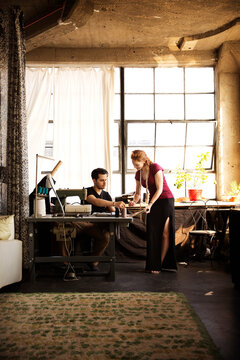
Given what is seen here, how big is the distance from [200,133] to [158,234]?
10.1 feet

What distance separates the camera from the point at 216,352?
2.15m

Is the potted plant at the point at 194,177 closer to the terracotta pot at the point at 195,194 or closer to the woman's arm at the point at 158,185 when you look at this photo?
the terracotta pot at the point at 195,194

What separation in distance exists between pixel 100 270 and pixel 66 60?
401 centimetres

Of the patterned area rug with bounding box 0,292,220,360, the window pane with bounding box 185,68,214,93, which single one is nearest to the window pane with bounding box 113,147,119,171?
the window pane with bounding box 185,68,214,93

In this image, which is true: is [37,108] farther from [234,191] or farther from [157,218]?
[234,191]

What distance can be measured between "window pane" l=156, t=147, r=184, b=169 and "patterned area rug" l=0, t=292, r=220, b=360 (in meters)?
3.67

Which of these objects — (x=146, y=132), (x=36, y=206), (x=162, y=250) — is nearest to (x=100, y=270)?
(x=162, y=250)

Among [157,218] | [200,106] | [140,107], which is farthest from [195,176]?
[157,218]

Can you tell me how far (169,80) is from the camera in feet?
22.6

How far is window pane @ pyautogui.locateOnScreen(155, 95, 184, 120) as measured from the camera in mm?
6887

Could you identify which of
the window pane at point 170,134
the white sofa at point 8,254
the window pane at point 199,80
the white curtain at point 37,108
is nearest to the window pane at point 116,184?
the window pane at point 170,134

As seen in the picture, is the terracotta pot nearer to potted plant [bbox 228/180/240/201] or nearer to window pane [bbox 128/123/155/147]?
potted plant [bbox 228/180/240/201]

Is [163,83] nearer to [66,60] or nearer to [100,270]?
[66,60]

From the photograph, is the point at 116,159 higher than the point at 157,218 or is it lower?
higher
